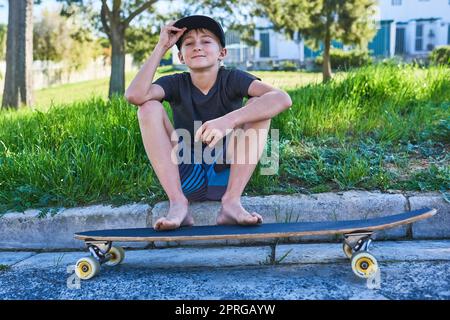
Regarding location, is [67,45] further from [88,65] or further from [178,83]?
[178,83]

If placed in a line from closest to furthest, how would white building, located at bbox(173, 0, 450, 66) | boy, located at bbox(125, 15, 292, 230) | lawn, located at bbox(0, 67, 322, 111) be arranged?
boy, located at bbox(125, 15, 292, 230), lawn, located at bbox(0, 67, 322, 111), white building, located at bbox(173, 0, 450, 66)

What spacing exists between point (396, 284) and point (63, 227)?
2062mm

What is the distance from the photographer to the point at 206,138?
2.37 meters

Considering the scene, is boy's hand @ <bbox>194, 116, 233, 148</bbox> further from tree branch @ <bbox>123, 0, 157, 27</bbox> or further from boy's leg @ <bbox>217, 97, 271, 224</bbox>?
tree branch @ <bbox>123, 0, 157, 27</bbox>

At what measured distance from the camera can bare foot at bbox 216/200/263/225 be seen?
2512mm

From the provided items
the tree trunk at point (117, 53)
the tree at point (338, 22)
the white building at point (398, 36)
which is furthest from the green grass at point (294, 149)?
the white building at point (398, 36)

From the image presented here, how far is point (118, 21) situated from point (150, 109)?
1061cm

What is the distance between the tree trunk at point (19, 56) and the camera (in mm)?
8484

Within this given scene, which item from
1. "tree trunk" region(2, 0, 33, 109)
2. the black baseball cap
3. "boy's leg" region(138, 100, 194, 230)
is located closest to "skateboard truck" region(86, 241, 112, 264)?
"boy's leg" region(138, 100, 194, 230)

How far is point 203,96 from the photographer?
9.42 feet

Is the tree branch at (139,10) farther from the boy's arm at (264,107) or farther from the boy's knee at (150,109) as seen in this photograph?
the boy's arm at (264,107)

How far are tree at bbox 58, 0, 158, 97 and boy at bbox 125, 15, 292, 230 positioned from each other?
945 cm

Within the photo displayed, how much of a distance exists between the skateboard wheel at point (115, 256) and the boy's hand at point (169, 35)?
122 centimetres

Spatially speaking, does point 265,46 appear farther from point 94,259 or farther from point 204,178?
point 94,259
